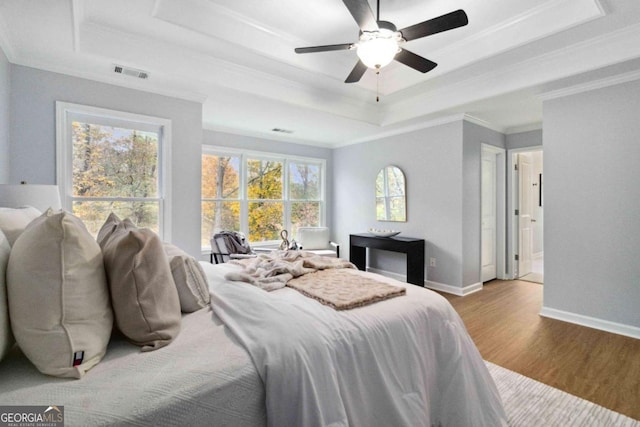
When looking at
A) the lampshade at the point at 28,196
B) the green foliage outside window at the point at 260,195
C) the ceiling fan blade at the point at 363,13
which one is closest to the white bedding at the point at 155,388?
the lampshade at the point at 28,196

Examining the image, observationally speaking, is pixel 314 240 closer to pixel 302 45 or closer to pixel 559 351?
pixel 302 45

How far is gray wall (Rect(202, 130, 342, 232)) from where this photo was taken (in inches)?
190

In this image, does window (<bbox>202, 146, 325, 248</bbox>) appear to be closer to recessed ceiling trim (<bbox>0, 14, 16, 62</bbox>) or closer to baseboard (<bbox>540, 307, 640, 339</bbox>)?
recessed ceiling trim (<bbox>0, 14, 16, 62</bbox>)

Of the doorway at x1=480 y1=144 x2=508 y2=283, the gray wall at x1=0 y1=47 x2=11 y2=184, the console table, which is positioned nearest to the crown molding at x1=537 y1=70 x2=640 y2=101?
the doorway at x1=480 y1=144 x2=508 y2=283

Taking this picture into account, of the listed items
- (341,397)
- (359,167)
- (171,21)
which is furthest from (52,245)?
(359,167)

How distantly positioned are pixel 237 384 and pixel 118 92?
3.25m

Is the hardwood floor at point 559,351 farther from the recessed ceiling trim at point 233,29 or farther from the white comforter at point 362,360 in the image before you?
the recessed ceiling trim at point 233,29

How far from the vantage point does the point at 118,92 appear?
303cm

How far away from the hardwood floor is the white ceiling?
247cm

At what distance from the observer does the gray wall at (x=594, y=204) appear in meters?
2.86

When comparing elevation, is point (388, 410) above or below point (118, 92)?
below

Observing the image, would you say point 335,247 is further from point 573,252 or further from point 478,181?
point 573,252

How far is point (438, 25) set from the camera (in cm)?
196
